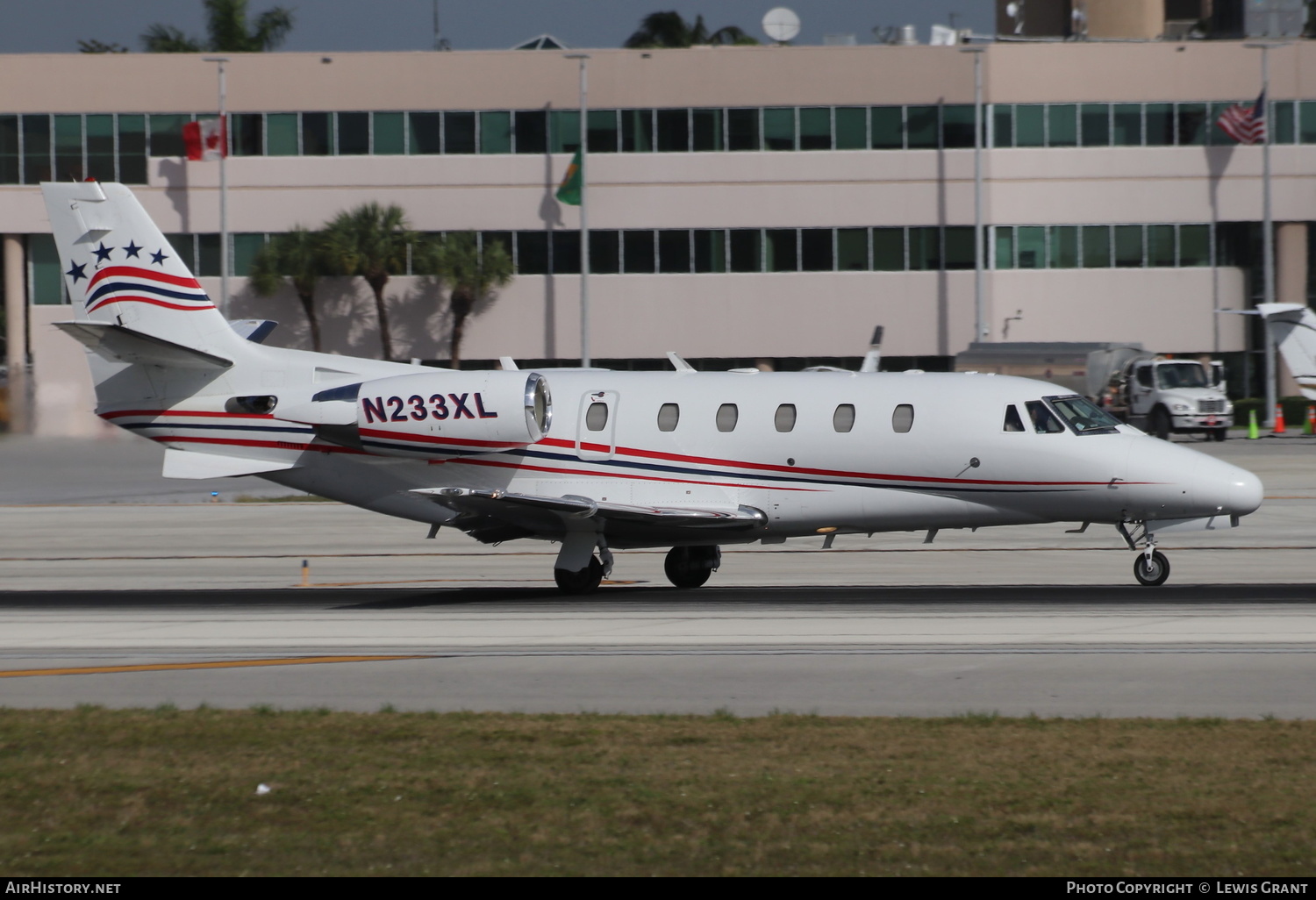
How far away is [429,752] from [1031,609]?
10.1 metres

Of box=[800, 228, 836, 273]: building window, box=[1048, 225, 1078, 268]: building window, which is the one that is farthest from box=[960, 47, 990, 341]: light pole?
box=[800, 228, 836, 273]: building window

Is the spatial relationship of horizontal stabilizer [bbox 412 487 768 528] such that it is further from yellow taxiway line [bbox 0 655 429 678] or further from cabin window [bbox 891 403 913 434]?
yellow taxiway line [bbox 0 655 429 678]

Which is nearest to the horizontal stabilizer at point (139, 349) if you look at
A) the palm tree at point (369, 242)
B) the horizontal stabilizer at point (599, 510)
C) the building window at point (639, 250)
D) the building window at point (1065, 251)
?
the horizontal stabilizer at point (599, 510)

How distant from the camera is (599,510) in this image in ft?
68.5

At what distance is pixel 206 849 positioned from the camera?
8570 mm

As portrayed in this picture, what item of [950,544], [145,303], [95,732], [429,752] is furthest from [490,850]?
[950,544]

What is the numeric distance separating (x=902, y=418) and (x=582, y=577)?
5064 millimetres

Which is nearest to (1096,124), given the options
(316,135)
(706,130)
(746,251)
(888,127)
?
(888,127)

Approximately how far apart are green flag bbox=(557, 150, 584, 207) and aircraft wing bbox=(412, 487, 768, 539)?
127ft

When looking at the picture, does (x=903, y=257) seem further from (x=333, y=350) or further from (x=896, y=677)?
(x=896, y=677)

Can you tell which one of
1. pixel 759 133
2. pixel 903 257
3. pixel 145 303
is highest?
pixel 759 133

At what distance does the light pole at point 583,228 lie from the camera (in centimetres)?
5916

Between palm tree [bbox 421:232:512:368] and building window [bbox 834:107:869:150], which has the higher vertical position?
building window [bbox 834:107:869:150]

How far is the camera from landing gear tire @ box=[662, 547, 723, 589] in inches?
887
